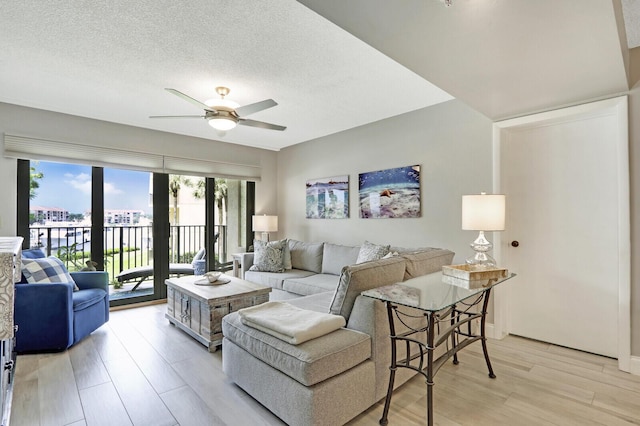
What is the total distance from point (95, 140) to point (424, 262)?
163 inches

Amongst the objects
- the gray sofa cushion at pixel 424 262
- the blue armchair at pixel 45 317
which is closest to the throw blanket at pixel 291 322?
the gray sofa cushion at pixel 424 262

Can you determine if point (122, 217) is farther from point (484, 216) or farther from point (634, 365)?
point (634, 365)

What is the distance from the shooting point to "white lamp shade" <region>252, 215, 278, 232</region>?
16.8 feet

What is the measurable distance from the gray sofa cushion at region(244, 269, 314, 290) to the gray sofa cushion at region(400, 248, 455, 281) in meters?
1.90

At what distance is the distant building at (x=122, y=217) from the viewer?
422 centimetres

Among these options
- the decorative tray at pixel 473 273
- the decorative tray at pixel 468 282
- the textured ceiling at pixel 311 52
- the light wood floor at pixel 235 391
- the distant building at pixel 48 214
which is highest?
the textured ceiling at pixel 311 52

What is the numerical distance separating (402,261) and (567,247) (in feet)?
5.77

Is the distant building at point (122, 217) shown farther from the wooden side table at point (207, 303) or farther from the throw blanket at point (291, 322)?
the throw blanket at point (291, 322)

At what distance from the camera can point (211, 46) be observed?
2287 mm

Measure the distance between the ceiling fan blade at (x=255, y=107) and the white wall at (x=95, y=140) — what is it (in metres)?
2.23

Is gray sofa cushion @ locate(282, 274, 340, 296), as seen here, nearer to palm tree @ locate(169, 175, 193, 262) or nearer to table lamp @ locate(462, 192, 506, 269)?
table lamp @ locate(462, 192, 506, 269)

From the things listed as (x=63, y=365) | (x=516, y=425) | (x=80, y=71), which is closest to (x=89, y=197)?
(x=80, y=71)

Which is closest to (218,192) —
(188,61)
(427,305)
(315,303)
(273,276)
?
(273,276)

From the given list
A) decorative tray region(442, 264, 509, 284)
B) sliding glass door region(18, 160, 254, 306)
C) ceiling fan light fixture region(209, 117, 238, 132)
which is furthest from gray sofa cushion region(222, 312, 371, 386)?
sliding glass door region(18, 160, 254, 306)
